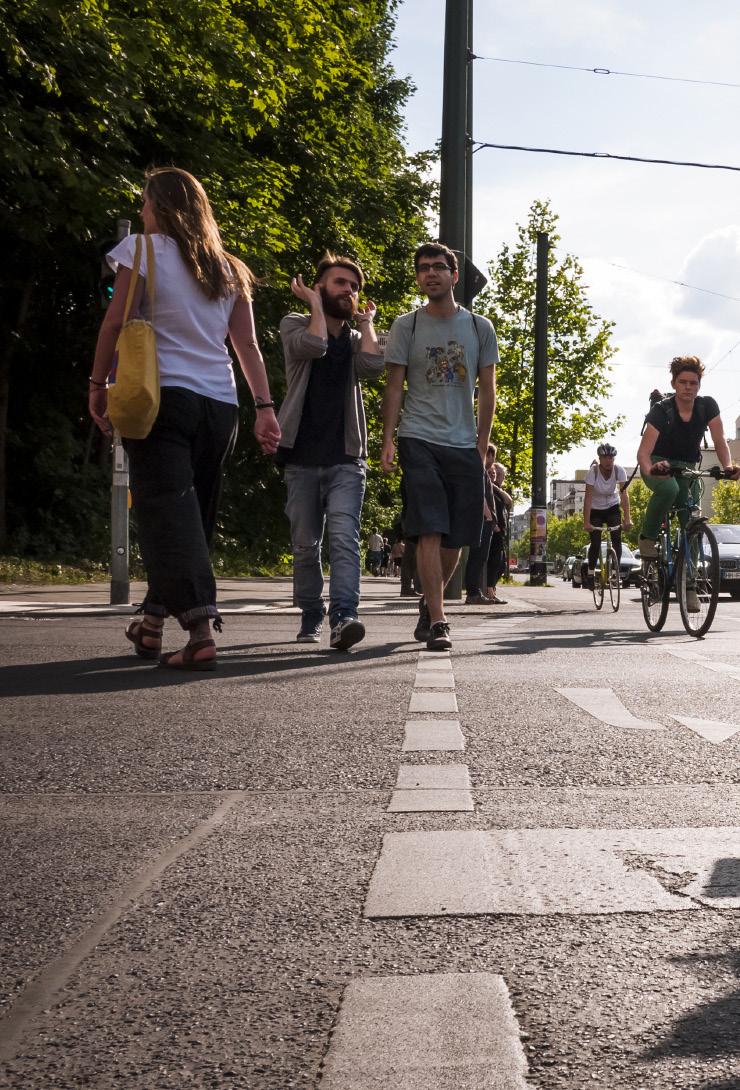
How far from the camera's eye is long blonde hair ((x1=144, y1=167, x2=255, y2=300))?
636 centimetres

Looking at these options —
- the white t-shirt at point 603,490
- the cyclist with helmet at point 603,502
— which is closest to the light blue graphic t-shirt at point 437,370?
the cyclist with helmet at point 603,502

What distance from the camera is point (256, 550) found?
2906 centimetres

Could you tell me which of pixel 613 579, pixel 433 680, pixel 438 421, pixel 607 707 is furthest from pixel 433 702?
pixel 613 579

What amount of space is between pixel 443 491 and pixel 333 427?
752 mm

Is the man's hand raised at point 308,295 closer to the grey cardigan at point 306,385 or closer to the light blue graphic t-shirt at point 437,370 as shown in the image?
the grey cardigan at point 306,385

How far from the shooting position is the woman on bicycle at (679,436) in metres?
10.6

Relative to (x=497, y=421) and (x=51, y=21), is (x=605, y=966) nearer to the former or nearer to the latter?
(x=51, y=21)

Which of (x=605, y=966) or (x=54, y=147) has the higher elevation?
(x=54, y=147)

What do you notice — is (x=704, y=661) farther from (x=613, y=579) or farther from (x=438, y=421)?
(x=613, y=579)


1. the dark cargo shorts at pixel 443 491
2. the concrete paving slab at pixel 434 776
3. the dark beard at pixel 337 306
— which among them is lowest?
the concrete paving slab at pixel 434 776

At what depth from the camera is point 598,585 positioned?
16.4m

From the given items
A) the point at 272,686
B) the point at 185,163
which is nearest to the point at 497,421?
the point at 185,163

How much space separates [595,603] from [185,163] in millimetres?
9538

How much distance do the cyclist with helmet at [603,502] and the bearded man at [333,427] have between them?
9.08m
